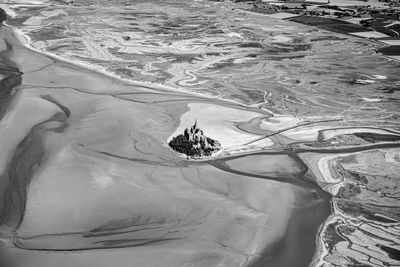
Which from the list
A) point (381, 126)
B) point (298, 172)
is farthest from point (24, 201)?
point (381, 126)

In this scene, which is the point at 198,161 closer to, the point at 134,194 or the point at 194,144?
the point at 194,144

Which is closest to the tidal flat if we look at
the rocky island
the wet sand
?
the wet sand

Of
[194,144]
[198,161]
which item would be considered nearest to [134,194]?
[198,161]

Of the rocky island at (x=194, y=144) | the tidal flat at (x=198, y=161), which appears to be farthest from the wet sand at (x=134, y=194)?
the rocky island at (x=194, y=144)

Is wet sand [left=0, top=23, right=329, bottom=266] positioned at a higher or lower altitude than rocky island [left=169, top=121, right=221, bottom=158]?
lower

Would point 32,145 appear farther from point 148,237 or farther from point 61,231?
point 148,237

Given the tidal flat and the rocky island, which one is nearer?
the tidal flat

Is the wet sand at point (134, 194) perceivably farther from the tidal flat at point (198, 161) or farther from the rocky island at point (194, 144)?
the rocky island at point (194, 144)

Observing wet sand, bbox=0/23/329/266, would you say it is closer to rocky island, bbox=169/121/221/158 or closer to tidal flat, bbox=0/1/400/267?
tidal flat, bbox=0/1/400/267
